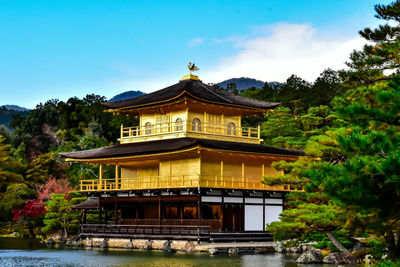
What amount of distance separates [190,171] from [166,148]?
235cm

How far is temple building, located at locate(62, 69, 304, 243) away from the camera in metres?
33.0

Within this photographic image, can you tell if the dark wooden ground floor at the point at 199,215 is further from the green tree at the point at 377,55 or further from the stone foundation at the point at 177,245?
the green tree at the point at 377,55

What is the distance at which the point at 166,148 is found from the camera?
33.4 meters

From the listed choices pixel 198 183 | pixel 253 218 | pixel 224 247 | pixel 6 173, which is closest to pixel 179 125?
pixel 198 183

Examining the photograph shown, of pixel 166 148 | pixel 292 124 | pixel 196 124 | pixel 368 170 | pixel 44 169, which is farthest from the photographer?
pixel 44 169

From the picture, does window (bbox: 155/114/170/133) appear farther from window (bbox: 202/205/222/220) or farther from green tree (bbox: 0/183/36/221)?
green tree (bbox: 0/183/36/221)

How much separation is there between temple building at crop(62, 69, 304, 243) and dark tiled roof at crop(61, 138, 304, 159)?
Answer: 0.20 feet

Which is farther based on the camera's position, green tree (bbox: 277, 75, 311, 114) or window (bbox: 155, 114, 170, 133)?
green tree (bbox: 277, 75, 311, 114)

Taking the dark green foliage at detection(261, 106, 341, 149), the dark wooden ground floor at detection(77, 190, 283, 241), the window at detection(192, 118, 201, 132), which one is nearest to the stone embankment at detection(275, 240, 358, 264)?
the dark wooden ground floor at detection(77, 190, 283, 241)

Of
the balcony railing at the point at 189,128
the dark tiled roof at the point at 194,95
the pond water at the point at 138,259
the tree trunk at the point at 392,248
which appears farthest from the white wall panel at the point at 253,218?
the tree trunk at the point at 392,248

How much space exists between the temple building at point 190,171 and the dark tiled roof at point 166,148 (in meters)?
0.06

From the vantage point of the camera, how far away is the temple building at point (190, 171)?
3300 centimetres

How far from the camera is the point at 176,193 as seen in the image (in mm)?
33375

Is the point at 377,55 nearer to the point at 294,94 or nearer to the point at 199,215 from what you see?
the point at 199,215
